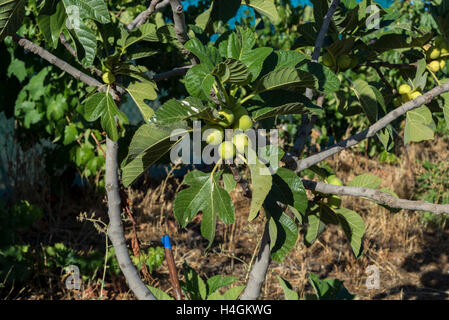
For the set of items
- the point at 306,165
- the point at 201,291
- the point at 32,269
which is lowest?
the point at 32,269

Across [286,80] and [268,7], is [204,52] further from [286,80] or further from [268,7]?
[268,7]

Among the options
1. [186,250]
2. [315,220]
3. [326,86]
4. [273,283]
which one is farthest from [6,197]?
[326,86]

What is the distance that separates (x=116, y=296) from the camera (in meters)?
2.54

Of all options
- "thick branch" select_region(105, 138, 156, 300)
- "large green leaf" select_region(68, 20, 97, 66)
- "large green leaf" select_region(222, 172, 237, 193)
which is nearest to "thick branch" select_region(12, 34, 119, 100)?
"thick branch" select_region(105, 138, 156, 300)

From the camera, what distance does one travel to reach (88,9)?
0.79 m

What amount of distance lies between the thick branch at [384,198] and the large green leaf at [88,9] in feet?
1.88

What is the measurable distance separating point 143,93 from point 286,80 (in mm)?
417

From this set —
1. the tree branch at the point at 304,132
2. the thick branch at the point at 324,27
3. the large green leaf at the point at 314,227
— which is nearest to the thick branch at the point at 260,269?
the large green leaf at the point at 314,227

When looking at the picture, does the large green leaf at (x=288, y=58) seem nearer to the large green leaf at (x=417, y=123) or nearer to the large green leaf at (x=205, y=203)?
the large green leaf at (x=205, y=203)

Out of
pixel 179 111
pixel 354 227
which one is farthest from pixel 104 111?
pixel 354 227

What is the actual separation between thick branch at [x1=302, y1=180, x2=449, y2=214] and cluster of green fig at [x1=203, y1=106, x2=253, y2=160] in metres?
0.28

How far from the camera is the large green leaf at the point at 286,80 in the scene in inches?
31.6

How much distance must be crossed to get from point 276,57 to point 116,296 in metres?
2.03
